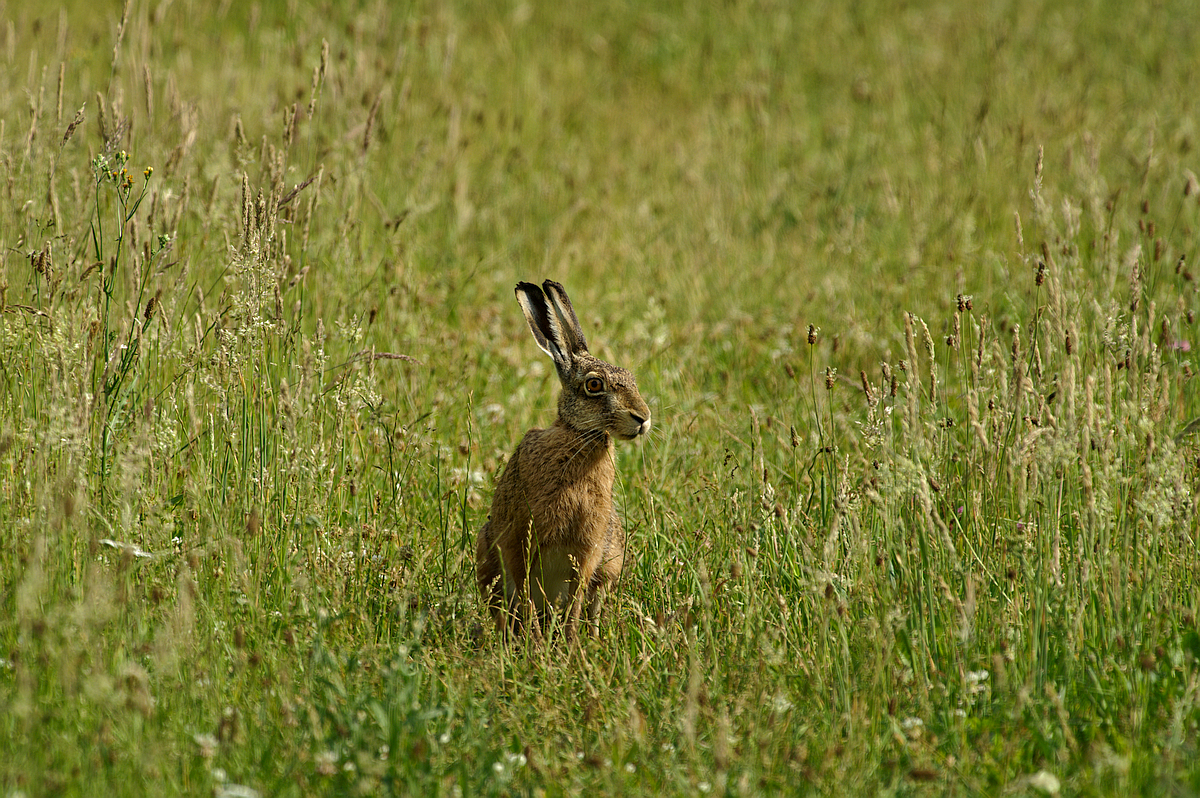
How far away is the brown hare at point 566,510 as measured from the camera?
4.24 m

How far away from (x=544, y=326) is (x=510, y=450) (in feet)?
2.98

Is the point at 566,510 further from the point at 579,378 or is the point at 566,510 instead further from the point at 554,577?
the point at 579,378

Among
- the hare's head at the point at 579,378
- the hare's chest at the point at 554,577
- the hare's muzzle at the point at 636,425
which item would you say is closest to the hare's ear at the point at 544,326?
the hare's head at the point at 579,378

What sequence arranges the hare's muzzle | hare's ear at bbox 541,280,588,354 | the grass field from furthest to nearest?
hare's ear at bbox 541,280,588,354 < the hare's muzzle < the grass field

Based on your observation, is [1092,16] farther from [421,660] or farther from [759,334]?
[421,660]

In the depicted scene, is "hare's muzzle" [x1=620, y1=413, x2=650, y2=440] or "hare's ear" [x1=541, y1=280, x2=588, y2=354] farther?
"hare's ear" [x1=541, y1=280, x2=588, y2=354]

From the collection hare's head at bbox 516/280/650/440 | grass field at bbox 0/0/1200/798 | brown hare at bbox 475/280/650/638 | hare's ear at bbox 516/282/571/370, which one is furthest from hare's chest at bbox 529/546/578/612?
hare's ear at bbox 516/282/571/370

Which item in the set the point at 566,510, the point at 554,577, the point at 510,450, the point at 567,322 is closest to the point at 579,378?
the point at 567,322

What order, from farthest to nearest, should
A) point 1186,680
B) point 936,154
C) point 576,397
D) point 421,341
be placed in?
1. point 936,154
2. point 421,341
3. point 576,397
4. point 1186,680

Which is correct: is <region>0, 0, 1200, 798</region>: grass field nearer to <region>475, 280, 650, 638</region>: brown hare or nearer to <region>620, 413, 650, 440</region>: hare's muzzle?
<region>475, 280, 650, 638</region>: brown hare

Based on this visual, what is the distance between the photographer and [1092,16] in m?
11.2

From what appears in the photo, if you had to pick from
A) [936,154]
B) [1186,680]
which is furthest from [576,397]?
[936,154]

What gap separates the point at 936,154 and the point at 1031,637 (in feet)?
18.1

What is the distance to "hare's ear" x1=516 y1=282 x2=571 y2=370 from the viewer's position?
15.1 ft
